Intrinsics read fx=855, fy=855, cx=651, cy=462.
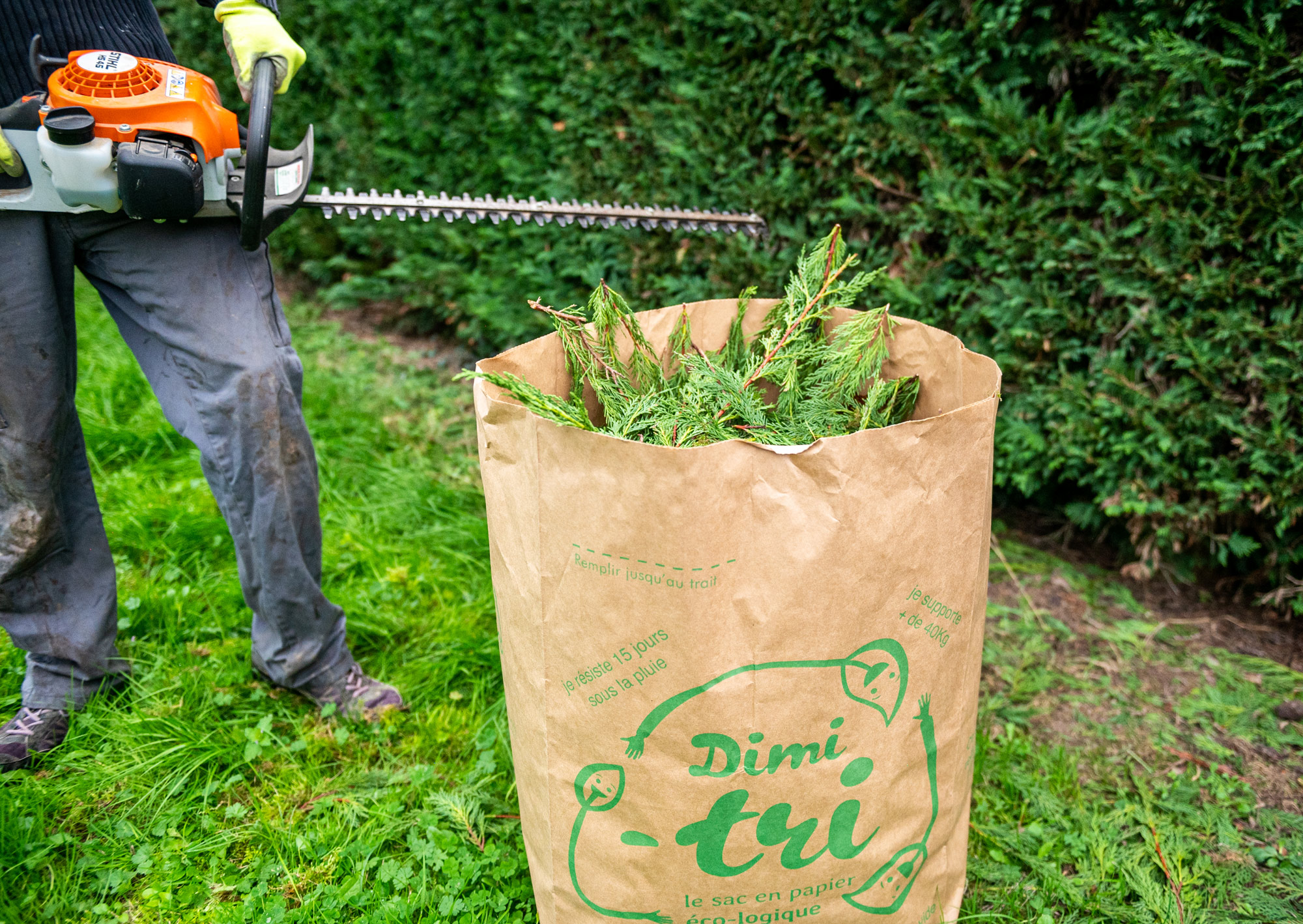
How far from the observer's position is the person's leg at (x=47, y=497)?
5.96 feet

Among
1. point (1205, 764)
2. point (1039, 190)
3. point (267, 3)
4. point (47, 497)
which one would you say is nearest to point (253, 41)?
point (267, 3)

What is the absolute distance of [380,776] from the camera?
203 centimetres

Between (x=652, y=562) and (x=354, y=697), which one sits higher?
(x=652, y=562)

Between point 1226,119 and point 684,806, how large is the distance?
7.17 feet

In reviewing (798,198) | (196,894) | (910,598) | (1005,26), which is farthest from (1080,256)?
(196,894)

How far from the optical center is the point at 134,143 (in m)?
1.63

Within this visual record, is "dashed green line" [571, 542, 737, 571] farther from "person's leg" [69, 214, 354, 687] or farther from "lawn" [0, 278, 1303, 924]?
"person's leg" [69, 214, 354, 687]

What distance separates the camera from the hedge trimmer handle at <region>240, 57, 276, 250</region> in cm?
158

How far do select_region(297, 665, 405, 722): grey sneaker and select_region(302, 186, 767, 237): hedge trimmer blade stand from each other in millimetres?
1176

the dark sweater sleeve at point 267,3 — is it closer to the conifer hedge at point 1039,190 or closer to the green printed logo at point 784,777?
the conifer hedge at point 1039,190

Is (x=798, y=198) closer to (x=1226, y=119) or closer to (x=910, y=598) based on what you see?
(x=1226, y=119)

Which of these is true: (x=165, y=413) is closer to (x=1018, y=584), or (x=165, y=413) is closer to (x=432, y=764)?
(x=432, y=764)

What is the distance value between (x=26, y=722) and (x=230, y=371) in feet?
3.39

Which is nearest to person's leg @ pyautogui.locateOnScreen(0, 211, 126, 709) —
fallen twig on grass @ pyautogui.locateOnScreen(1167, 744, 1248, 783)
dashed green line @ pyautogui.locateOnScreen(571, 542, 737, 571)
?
dashed green line @ pyautogui.locateOnScreen(571, 542, 737, 571)
